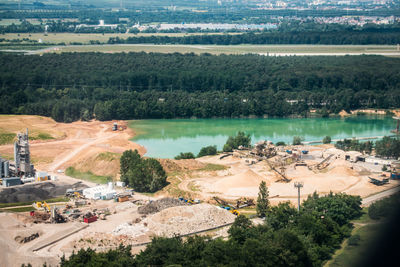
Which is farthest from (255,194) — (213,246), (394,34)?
(394,34)

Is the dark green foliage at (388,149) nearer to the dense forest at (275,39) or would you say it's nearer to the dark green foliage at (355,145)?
the dark green foliage at (355,145)

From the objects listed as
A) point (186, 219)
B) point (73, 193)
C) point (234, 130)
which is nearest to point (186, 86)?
point (234, 130)

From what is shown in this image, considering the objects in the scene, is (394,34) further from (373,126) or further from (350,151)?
(350,151)

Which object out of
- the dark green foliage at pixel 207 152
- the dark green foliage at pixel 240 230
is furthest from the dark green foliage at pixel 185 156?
the dark green foliage at pixel 240 230

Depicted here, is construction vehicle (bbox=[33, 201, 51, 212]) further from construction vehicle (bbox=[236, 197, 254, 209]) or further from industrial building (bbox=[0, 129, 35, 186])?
construction vehicle (bbox=[236, 197, 254, 209])

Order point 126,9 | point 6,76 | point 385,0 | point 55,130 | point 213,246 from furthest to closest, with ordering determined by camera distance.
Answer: point 385,0
point 126,9
point 6,76
point 55,130
point 213,246

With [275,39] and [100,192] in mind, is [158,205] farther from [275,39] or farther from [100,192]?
[275,39]
